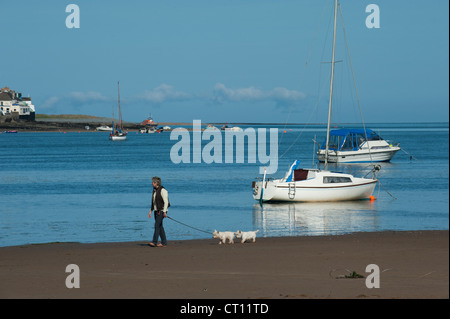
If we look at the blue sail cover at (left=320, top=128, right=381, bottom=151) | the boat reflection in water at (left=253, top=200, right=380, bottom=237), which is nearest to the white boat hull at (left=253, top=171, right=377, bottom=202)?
the boat reflection in water at (left=253, top=200, right=380, bottom=237)

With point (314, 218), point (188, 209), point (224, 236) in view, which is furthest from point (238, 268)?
point (188, 209)

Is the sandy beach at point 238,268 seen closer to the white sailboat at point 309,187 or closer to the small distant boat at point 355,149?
the white sailboat at point 309,187

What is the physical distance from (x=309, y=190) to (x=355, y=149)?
132ft

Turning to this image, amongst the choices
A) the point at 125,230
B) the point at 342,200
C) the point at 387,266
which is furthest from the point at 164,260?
the point at 342,200

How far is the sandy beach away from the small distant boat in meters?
50.8

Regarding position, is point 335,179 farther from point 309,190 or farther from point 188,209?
point 188,209

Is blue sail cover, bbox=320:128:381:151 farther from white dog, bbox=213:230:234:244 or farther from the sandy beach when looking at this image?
white dog, bbox=213:230:234:244

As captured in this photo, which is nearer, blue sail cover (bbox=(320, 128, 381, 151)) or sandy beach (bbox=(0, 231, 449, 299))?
sandy beach (bbox=(0, 231, 449, 299))

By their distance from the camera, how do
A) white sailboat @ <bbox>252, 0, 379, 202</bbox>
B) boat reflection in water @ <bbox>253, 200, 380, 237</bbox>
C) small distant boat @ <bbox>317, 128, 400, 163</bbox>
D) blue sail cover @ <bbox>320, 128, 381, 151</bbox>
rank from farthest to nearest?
blue sail cover @ <bbox>320, 128, 381, 151</bbox> → small distant boat @ <bbox>317, 128, 400, 163</bbox> → white sailboat @ <bbox>252, 0, 379, 202</bbox> → boat reflection in water @ <bbox>253, 200, 380, 237</bbox>

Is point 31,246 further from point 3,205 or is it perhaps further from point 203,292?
point 3,205

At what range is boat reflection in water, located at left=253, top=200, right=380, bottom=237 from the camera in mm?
25514

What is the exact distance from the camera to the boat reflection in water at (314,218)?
1004 inches

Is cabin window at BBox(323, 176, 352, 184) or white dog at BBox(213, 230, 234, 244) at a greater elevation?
cabin window at BBox(323, 176, 352, 184)

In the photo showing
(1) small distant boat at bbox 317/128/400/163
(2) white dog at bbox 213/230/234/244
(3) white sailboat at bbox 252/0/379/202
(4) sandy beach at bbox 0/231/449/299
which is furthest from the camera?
(1) small distant boat at bbox 317/128/400/163
